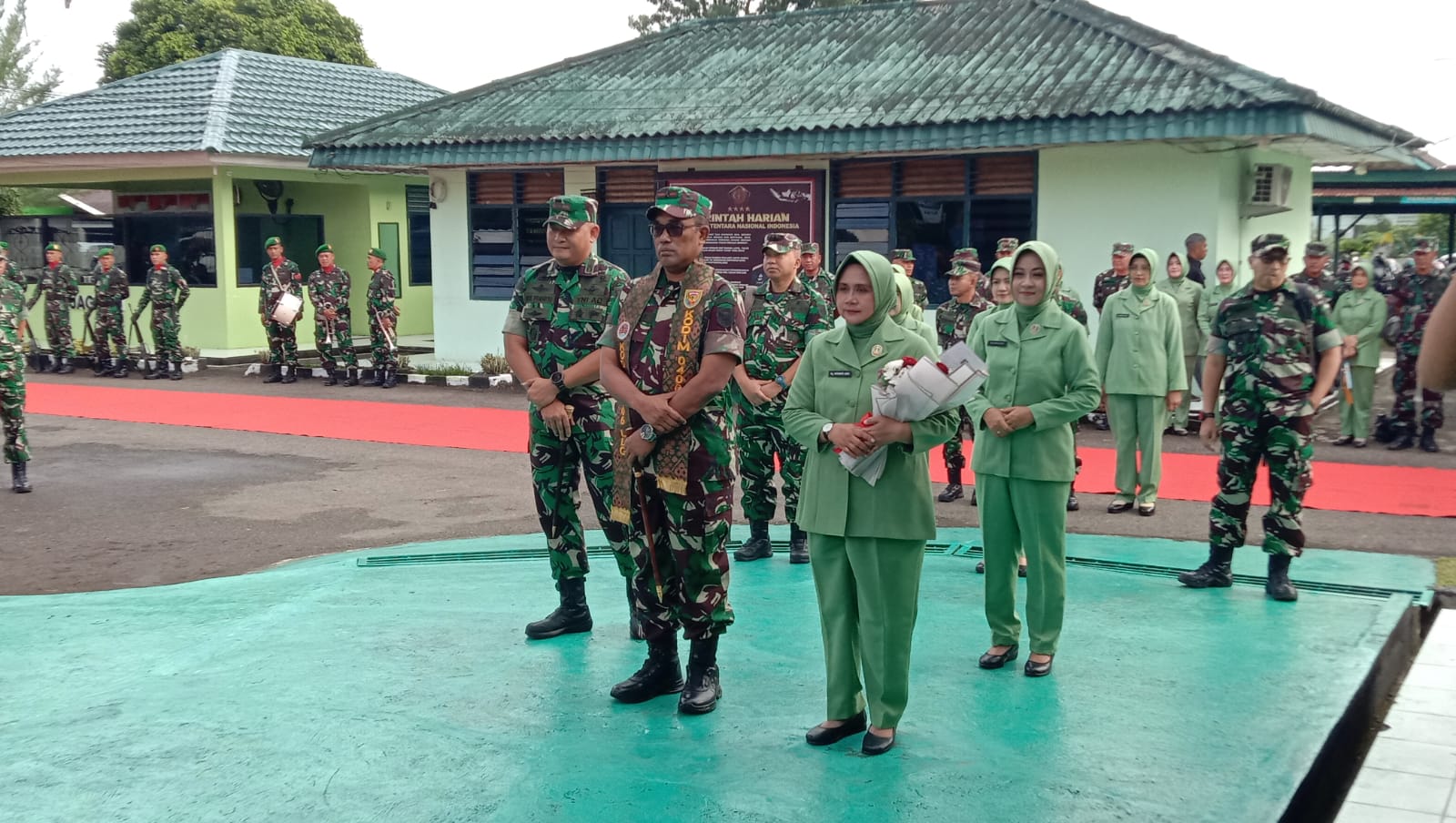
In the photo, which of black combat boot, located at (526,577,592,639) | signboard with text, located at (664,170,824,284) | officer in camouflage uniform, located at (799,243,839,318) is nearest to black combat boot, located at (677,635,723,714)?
black combat boot, located at (526,577,592,639)

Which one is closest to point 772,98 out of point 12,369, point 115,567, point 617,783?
point 12,369

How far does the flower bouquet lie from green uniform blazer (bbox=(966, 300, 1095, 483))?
1.21 metres

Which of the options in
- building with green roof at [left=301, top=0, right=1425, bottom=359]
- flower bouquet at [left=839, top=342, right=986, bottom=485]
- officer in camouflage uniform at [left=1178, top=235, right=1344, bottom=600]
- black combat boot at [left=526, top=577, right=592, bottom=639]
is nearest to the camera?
flower bouquet at [left=839, top=342, right=986, bottom=485]

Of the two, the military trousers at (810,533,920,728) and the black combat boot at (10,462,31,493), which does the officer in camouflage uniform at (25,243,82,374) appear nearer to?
the black combat boot at (10,462,31,493)

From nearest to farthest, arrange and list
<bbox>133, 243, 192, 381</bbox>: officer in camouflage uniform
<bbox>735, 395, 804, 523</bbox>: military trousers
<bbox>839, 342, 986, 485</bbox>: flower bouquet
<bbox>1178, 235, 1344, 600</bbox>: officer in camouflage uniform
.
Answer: <bbox>839, 342, 986, 485</bbox>: flower bouquet
<bbox>1178, 235, 1344, 600</bbox>: officer in camouflage uniform
<bbox>735, 395, 804, 523</bbox>: military trousers
<bbox>133, 243, 192, 381</bbox>: officer in camouflage uniform

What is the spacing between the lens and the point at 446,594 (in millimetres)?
7297

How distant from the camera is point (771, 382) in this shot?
7.96m

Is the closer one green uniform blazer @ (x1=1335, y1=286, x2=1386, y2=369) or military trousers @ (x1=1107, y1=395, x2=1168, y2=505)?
military trousers @ (x1=1107, y1=395, x2=1168, y2=505)

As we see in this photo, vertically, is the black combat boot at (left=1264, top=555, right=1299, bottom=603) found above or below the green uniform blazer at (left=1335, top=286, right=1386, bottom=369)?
below

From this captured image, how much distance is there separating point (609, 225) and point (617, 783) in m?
14.6

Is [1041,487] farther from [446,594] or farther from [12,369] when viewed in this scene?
[12,369]

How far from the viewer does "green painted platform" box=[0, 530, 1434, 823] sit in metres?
4.39

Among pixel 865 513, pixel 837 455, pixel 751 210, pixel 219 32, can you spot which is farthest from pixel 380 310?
pixel 219 32

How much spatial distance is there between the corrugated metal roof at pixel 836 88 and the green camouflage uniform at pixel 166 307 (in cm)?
292
